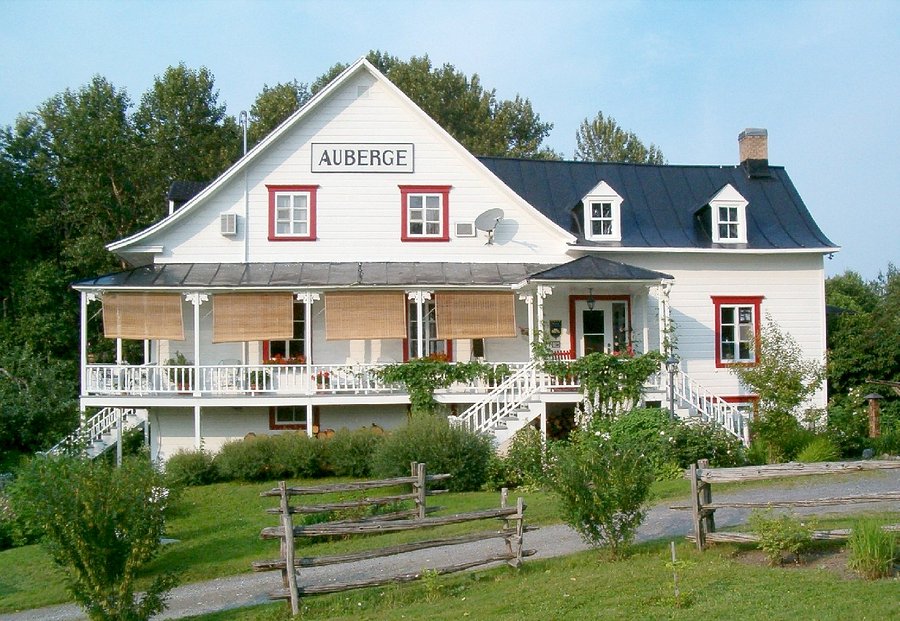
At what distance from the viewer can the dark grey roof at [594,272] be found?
23.4 metres

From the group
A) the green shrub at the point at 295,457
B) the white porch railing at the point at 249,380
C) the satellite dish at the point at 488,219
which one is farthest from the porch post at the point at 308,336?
the satellite dish at the point at 488,219

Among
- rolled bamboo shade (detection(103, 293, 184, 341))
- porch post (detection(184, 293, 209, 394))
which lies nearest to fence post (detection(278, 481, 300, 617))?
porch post (detection(184, 293, 209, 394))

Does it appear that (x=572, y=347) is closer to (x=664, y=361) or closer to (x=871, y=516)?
(x=664, y=361)

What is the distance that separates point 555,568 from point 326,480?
9.81m

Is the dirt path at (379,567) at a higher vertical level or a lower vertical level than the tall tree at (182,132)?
lower

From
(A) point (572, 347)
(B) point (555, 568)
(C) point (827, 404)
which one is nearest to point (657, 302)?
(A) point (572, 347)

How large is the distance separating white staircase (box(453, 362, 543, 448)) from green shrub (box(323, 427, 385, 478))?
205 cm

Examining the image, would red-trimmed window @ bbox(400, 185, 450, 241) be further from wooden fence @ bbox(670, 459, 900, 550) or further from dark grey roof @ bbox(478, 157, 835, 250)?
wooden fence @ bbox(670, 459, 900, 550)

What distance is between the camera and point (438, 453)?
768 inches

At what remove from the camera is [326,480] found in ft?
71.3

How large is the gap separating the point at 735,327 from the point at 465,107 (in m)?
26.0

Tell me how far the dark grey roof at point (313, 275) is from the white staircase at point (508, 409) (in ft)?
8.60

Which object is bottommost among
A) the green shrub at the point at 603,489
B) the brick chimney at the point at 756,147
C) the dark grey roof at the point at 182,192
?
the green shrub at the point at 603,489

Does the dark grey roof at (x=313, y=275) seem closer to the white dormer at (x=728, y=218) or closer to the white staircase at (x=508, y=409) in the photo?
the white staircase at (x=508, y=409)
